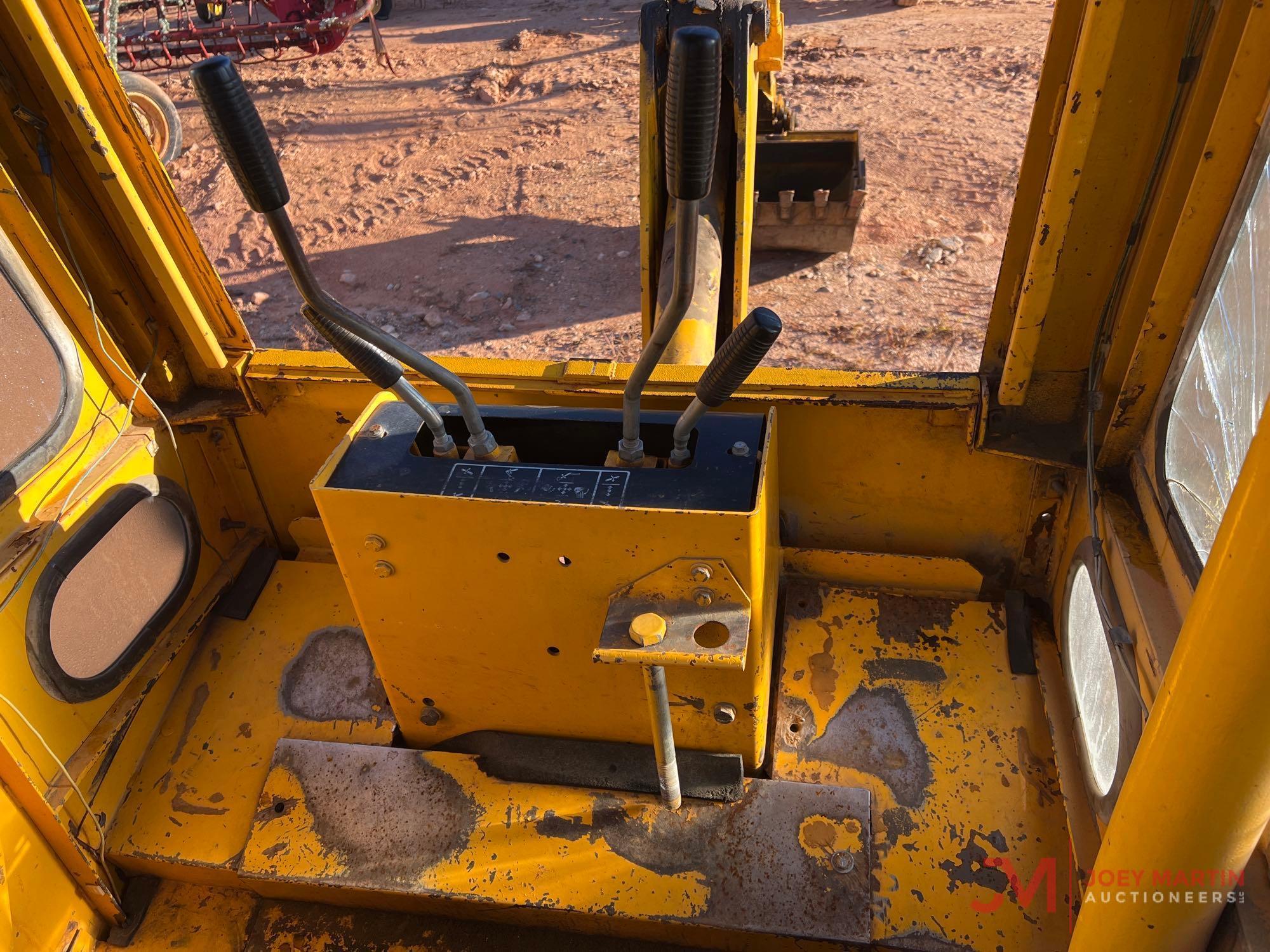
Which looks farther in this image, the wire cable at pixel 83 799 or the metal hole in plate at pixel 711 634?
the wire cable at pixel 83 799

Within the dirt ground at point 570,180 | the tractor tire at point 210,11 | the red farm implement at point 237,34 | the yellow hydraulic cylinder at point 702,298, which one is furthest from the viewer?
the tractor tire at point 210,11

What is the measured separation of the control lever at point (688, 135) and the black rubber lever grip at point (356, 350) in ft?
1.51

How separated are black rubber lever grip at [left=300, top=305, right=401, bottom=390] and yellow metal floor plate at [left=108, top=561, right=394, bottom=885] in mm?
1077

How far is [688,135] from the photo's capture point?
982 millimetres

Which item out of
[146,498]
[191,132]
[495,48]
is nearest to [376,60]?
[495,48]

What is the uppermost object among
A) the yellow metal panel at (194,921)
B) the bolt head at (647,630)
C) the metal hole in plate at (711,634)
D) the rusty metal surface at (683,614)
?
the bolt head at (647,630)

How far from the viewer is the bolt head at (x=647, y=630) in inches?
55.2

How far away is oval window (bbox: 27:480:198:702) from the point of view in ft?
5.97

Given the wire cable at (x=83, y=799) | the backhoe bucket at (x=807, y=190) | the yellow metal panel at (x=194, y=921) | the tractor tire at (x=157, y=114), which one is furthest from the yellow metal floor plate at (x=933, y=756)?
the tractor tire at (x=157, y=114)

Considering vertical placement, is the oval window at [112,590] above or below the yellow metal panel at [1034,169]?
below

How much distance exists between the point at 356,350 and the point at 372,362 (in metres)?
0.03

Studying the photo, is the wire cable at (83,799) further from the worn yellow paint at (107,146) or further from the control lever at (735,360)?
the control lever at (735,360)

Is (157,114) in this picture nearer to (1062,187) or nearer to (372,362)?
(372,362)

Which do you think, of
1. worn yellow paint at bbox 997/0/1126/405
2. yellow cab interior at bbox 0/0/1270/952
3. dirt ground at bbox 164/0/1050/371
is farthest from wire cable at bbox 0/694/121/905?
dirt ground at bbox 164/0/1050/371
